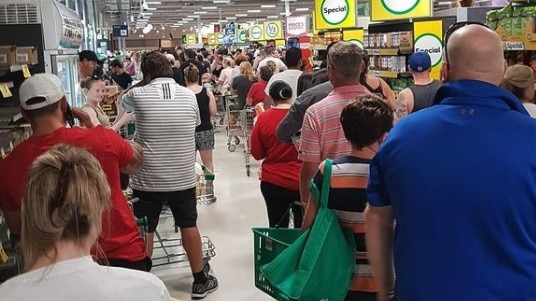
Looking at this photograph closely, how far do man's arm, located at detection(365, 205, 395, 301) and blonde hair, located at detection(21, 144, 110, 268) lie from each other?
3.13 feet

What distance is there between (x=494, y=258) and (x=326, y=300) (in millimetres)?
1034

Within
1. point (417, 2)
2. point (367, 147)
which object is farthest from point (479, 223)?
point (417, 2)

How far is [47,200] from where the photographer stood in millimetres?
1493

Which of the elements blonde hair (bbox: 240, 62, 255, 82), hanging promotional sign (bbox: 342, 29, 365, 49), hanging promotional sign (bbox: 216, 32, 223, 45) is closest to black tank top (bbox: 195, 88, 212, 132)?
blonde hair (bbox: 240, 62, 255, 82)

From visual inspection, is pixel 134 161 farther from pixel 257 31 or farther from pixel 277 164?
pixel 257 31

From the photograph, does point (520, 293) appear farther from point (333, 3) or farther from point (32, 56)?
point (333, 3)

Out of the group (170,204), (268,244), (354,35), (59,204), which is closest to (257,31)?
(354,35)

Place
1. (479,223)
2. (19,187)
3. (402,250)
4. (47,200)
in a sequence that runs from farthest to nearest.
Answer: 1. (19,187)
2. (402,250)
3. (479,223)
4. (47,200)

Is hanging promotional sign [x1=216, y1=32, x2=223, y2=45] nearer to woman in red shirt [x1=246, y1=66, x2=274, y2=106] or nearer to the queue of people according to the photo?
woman in red shirt [x1=246, y1=66, x2=274, y2=106]

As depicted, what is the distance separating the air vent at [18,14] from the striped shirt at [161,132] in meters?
1.28

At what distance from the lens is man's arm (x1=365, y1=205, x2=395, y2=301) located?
7.09 feet

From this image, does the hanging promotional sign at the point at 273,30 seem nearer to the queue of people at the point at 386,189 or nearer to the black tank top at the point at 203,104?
the black tank top at the point at 203,104

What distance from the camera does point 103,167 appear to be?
2797mm

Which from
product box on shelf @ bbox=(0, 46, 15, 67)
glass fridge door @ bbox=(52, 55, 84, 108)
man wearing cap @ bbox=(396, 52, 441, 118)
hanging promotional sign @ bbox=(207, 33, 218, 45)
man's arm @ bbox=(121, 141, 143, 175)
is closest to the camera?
man's arm @ bbox=(121, 141, 143, 175)
